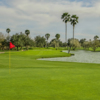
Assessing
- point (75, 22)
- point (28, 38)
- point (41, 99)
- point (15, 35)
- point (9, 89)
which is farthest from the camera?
point (28, 38)

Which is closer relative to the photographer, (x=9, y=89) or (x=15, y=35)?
(x=9, y=89)

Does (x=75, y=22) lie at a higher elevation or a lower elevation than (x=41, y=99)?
higher

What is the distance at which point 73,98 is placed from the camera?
5727mm

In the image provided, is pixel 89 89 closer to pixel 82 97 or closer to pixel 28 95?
pixel 82 97

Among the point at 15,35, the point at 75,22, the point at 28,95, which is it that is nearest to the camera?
the point at 28,95

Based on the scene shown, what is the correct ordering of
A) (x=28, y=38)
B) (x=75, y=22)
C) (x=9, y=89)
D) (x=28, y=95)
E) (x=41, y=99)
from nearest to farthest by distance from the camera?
1. (x=41, y=99)
2. (x=28, y=95)
3. (x=9, y=89)
4. (x=75, y=22)
5. (x=28, y=38)

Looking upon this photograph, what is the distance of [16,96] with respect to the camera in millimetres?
5922

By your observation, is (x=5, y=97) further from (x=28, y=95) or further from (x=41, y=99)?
(x=41, y=99)

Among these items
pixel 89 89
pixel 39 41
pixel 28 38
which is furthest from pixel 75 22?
pixel 39 41

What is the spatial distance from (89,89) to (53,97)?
216 centimetres

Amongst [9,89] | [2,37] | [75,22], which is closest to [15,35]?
[2,37]

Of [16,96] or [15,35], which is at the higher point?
[15,35]

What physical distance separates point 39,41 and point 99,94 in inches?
5752

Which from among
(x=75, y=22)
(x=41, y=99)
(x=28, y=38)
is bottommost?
(x=41, y=99)
